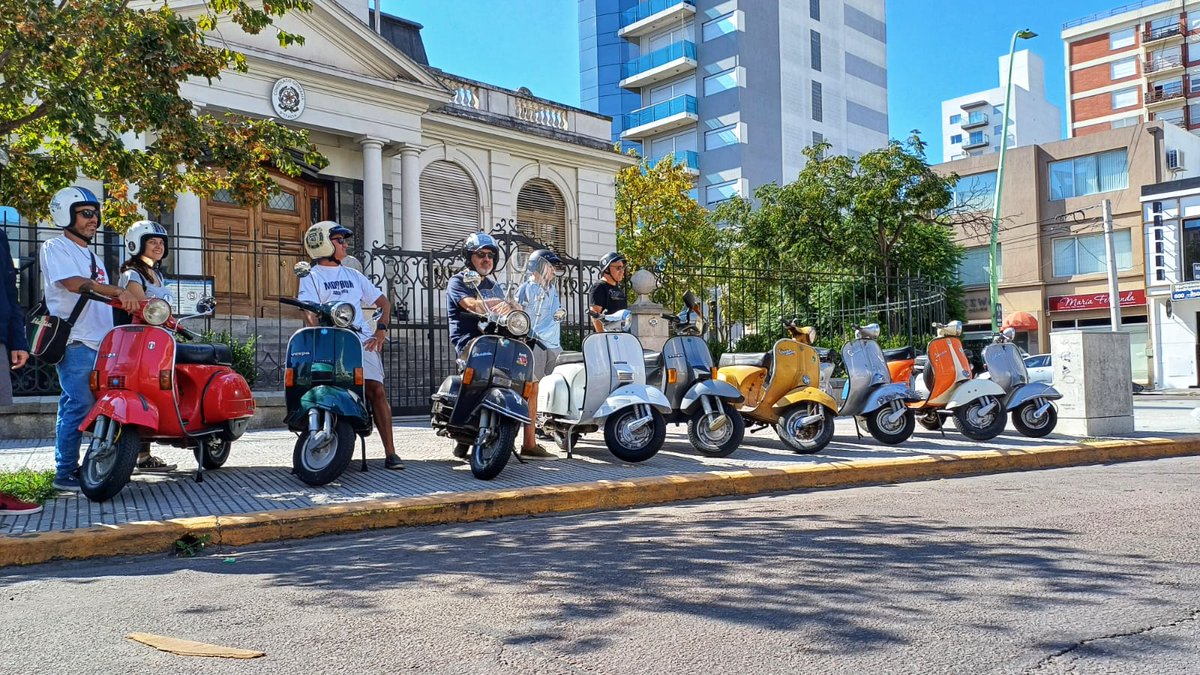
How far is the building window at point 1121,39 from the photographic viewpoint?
57812 mm

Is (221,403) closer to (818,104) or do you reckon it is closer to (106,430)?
(106,430)

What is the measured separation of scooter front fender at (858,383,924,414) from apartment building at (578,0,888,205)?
39.8 metres

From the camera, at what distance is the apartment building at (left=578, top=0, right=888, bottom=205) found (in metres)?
49.0

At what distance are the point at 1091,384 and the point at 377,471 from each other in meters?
7.33

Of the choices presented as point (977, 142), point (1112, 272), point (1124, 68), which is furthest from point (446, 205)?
point (977, 142)

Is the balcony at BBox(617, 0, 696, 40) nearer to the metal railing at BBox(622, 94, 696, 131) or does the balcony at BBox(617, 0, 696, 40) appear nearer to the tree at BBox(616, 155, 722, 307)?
the metal railing at BBox(622, 94, 696, 131)

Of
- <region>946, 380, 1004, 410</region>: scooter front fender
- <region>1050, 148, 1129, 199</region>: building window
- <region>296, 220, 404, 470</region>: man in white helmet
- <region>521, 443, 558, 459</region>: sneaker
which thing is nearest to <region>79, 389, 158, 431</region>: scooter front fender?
<region>296, 220, 404, 470</region>: man in white helmet

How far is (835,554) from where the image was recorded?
4395 millimetres

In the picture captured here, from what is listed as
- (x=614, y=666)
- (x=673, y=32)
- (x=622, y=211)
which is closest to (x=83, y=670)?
(x=614, y=666)

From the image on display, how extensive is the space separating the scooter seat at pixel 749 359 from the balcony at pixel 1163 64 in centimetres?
5897

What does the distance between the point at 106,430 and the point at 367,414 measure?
1.55m

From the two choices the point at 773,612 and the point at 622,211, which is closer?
the point at 773,612

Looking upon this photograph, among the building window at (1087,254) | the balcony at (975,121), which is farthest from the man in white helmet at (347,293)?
the balcony at (975,121)

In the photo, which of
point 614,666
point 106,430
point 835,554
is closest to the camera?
point 614,666
